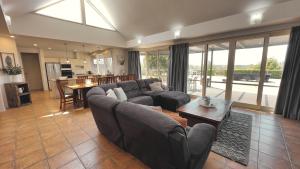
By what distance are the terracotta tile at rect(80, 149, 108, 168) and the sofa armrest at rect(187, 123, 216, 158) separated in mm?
1347

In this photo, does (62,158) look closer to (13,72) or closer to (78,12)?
(13,72)

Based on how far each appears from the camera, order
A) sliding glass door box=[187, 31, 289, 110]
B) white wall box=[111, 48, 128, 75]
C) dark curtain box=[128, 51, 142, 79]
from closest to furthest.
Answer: sliding glass door box=[187, 31, 289, 110] < white wall box=[111, 48, 128, 75] < dark curtain box=[128, 51, 142, 79]

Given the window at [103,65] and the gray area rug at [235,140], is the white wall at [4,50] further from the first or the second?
the gray area rug at [235,140]

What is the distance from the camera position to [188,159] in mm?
1244

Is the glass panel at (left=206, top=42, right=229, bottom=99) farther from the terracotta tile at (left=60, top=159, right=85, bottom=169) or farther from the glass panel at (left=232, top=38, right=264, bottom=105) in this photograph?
the terracotta tile at (left=60, top=159, right=85, bottom=169)

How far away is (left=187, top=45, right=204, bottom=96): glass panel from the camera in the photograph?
505 centimetres

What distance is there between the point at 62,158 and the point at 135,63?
5721mm

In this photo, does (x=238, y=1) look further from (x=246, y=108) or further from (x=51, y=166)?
(x=51, y=166)

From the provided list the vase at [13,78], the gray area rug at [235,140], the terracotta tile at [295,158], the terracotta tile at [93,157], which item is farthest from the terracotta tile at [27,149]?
the terracotta tile at [295,158]

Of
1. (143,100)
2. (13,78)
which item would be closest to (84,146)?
(143,100)

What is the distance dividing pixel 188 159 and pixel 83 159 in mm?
1566

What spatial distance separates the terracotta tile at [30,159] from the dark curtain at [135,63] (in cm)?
542

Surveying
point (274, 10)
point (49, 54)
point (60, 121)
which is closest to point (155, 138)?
point (60, 121)

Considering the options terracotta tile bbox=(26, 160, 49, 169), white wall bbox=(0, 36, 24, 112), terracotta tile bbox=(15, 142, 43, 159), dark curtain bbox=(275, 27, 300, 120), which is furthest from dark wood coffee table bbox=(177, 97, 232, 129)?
white wall bbox=(0, 36, 24, 112)
